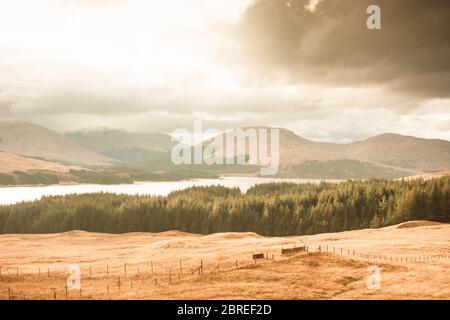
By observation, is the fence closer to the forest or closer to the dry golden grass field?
the dry golden grass field

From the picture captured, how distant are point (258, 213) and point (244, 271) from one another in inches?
4091

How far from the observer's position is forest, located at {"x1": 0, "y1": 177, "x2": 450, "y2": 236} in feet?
510

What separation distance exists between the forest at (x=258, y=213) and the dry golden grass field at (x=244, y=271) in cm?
3006

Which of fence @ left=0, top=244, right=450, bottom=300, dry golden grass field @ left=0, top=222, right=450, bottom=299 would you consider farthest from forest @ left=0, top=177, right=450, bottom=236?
fence @ left=0, top=244, right=450, bottom=300

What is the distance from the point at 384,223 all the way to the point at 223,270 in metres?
98.0

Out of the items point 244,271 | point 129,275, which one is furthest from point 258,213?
point 244,271

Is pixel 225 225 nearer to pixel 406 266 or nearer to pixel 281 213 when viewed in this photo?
pixel 281 213

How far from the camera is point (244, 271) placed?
233 ft

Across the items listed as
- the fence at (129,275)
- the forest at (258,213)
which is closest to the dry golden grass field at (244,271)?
the fence at (129,275)
